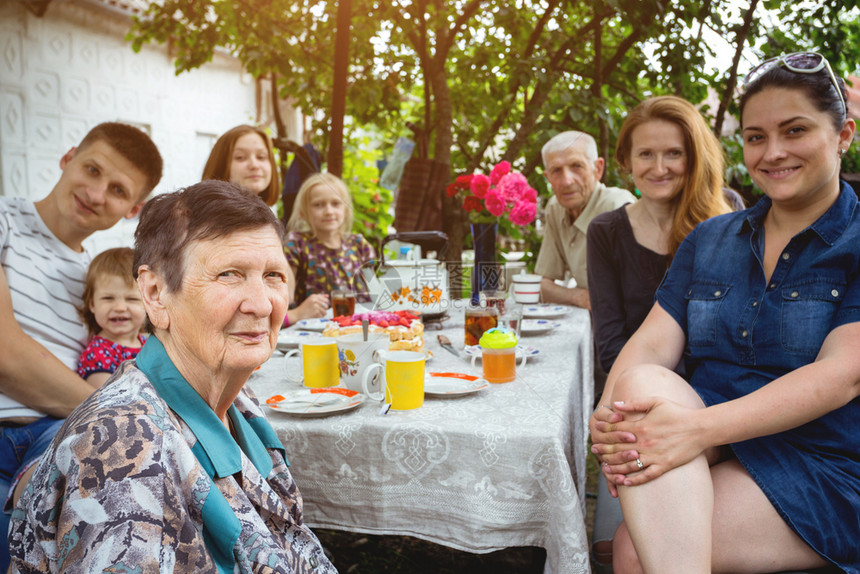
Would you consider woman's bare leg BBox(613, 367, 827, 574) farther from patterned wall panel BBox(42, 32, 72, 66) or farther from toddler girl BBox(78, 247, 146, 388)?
patterned wall panel BBox(42, 32, 72, 66)

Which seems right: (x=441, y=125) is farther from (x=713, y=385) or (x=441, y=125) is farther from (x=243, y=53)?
(x=713, y=385)

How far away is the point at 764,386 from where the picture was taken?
133 cm

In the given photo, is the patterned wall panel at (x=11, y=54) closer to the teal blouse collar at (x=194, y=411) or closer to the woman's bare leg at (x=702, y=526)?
the teal blouse collar at (x=194, y=411)

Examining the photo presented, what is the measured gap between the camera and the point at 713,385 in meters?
1.54

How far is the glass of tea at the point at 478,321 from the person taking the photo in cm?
202

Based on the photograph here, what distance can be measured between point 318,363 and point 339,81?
2.72 metres

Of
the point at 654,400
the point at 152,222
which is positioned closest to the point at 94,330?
the point at 152,222

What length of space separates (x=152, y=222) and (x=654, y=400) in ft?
3.32

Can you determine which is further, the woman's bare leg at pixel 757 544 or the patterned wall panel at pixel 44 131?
the patterned wall panel at pixel 44 131

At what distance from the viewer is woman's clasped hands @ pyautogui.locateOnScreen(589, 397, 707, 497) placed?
1236 millimetres

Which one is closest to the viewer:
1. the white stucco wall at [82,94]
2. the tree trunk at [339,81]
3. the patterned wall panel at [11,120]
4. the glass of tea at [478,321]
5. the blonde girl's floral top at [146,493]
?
the blonde girl's floral top at [146,493]

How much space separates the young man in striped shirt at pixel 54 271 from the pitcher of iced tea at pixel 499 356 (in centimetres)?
113

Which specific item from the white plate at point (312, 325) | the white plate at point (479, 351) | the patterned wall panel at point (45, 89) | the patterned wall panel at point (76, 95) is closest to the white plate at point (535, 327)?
the white plate at point (479, 351)

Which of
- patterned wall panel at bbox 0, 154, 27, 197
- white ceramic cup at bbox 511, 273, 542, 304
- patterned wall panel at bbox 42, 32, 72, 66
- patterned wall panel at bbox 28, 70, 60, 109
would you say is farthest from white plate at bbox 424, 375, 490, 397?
patterned wall panel at bbox 42, 32, 72, 66
